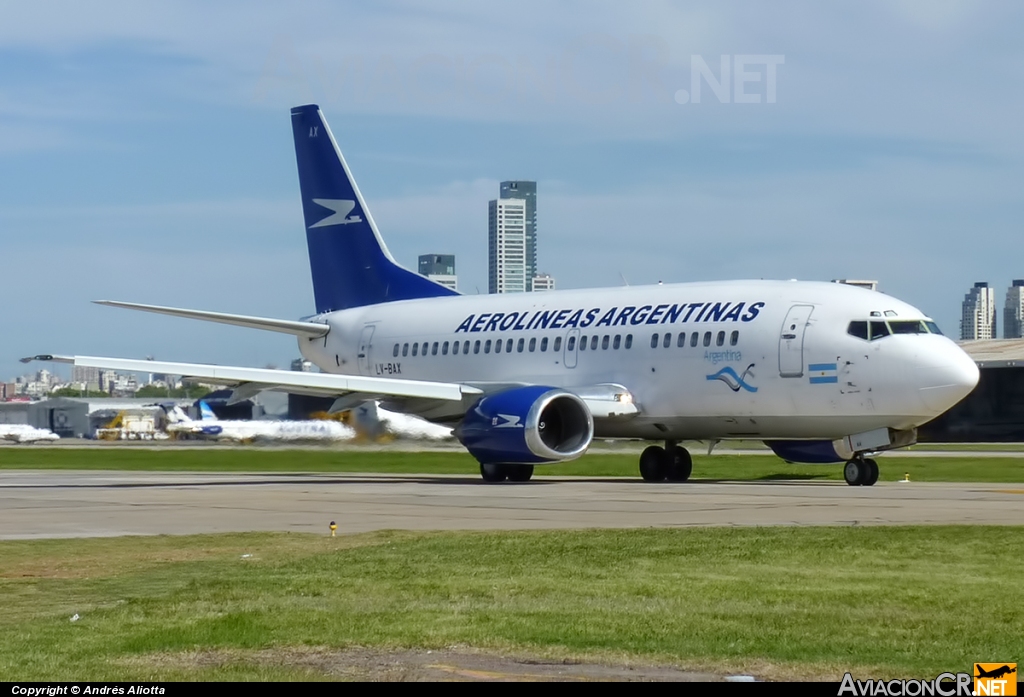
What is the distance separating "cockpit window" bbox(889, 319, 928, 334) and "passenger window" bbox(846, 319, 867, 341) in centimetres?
49

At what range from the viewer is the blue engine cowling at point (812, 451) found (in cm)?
2956

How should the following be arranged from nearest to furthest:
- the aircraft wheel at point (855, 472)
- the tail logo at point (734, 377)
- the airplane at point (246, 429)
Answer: the aircraft wheel at point (855, 472) < the tail logo at point (734, 377) < the airplane at point (246, 429)

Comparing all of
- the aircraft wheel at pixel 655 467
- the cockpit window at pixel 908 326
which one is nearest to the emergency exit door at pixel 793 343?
the cockpit window at pixel 908 326

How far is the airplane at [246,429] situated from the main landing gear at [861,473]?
16679 millimetres

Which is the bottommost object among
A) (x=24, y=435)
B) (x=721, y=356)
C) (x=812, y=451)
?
(x=24, y=435)

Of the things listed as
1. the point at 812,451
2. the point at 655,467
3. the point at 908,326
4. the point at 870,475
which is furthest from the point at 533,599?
the point at 655,467

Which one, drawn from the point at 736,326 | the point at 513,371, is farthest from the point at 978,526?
the point at 513,371

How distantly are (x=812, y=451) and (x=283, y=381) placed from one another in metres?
10.7

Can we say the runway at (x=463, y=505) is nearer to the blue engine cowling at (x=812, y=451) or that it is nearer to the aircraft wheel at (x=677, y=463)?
the blue engine cowling at (x=812, y=451)

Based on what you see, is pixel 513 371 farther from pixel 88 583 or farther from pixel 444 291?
pixel 88 583

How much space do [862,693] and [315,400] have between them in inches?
1848

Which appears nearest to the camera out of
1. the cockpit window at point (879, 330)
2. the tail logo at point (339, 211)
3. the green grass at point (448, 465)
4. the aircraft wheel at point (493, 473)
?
the cockpit window at point (879, 330)

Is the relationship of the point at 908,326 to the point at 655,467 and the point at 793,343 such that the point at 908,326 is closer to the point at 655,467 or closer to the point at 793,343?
the point at 793,343

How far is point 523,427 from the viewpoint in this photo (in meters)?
29.6
